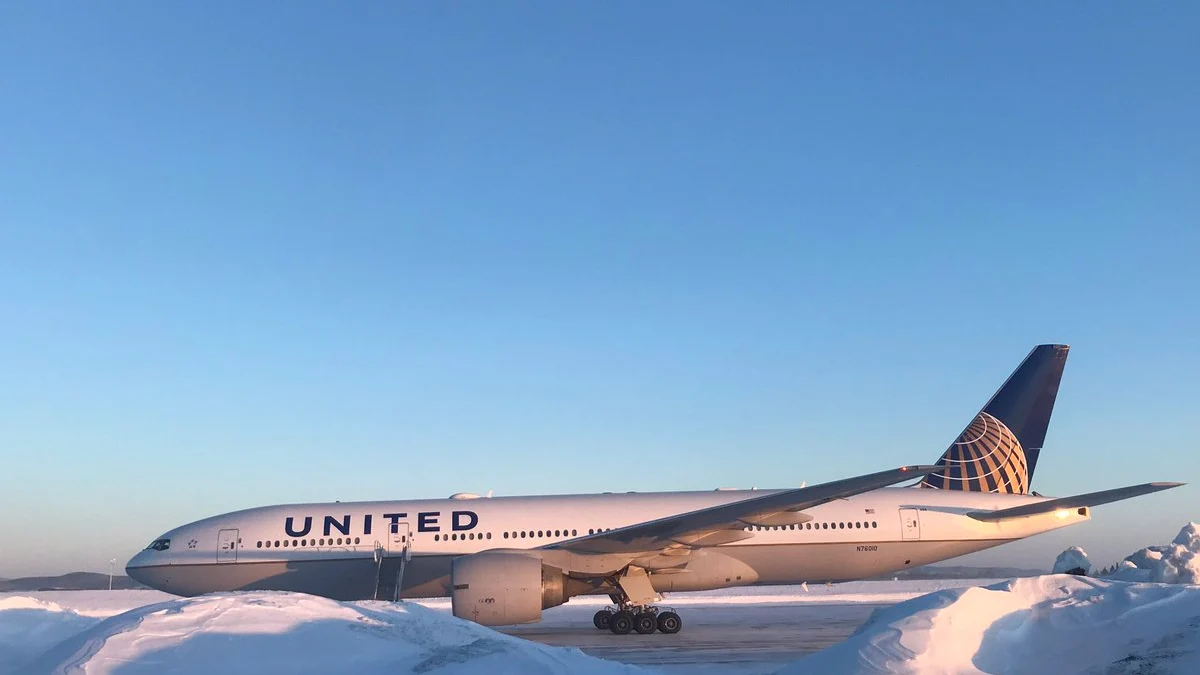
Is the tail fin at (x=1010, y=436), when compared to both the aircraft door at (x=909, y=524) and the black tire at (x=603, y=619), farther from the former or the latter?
the black tire at (x=603, y=619)

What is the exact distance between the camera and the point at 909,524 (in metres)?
18.2

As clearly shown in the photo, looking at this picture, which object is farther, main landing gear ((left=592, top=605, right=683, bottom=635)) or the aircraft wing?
main landing gear ((left=592, top=605, right=683, bottom=635))

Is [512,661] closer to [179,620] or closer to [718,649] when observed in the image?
[179,620]

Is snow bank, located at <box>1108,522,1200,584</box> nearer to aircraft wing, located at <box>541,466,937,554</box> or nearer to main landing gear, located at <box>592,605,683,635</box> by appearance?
aircraft wing, located at <box>541,466,937,554</box>

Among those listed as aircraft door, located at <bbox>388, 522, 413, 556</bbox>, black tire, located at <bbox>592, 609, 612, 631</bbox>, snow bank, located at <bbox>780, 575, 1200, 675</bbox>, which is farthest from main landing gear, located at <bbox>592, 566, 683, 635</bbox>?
Result: snow bank, located at <bbox>780, 575, 1200, 675</bbox>

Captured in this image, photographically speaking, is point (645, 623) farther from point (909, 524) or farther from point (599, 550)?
point (909, 524)

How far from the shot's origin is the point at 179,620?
6.08 metres

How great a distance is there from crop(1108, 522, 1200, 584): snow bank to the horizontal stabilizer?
2.30m

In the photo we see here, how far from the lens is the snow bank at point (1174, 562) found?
18.1 m

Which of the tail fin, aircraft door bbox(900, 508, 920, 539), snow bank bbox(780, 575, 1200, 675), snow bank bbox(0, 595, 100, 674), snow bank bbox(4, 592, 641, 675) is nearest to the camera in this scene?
snow bank bbox(780, 575, 1200, 675)

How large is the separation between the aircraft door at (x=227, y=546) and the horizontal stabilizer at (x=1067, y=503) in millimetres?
16298

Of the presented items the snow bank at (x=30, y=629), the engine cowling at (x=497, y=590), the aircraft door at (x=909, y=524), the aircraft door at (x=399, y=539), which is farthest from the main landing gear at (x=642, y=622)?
the snow bank at (x=30, y=629)

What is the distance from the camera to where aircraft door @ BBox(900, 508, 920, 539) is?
1808 cm

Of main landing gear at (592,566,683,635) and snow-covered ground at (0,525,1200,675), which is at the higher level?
snow-covered ground at (0,525,1200,675)
